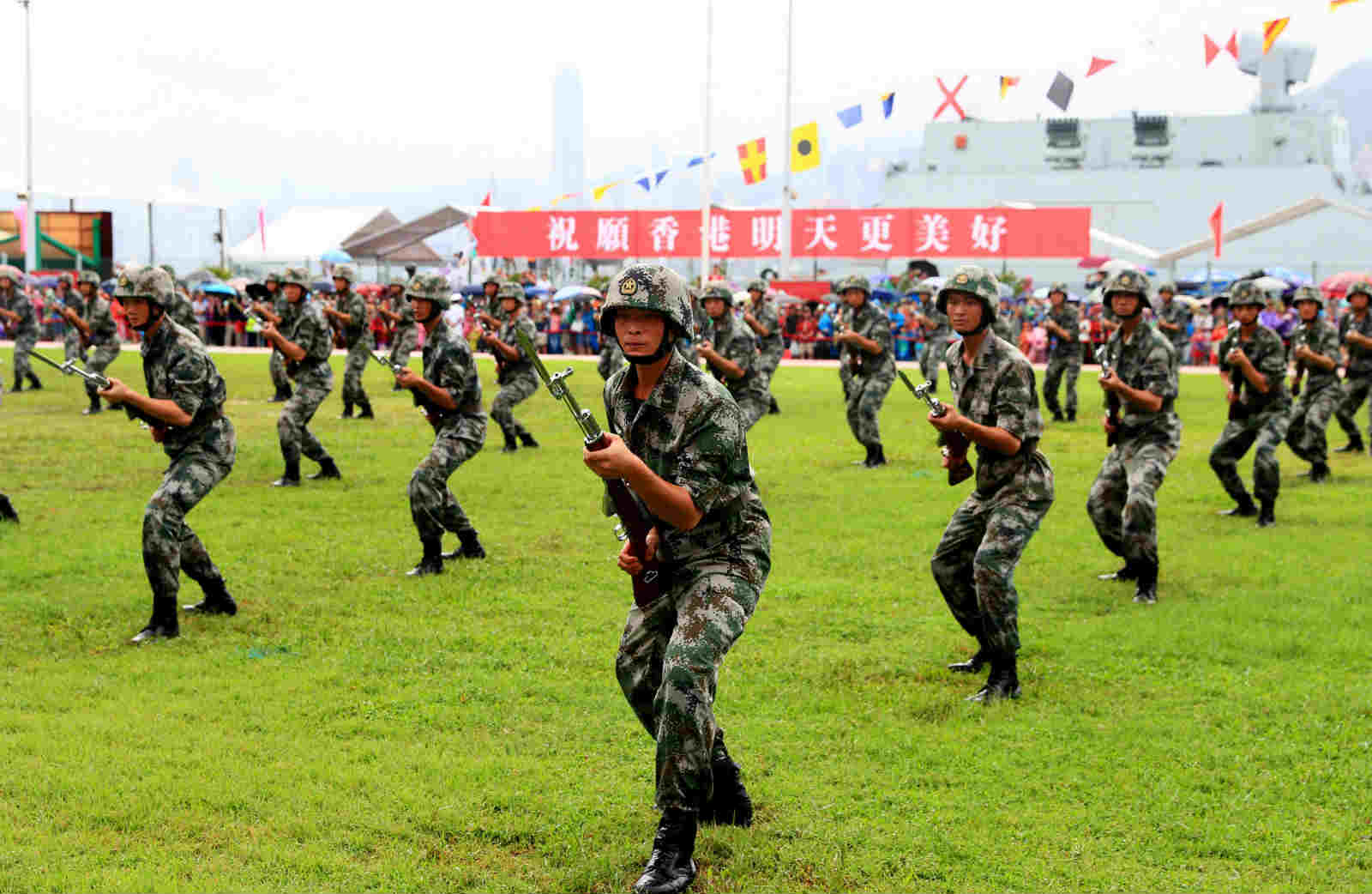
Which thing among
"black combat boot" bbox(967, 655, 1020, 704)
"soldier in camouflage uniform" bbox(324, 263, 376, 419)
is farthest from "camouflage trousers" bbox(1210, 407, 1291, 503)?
"soldier in camouflage uniform" bbox(324, 263, 376, 419)

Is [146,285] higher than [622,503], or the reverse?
[146,285]

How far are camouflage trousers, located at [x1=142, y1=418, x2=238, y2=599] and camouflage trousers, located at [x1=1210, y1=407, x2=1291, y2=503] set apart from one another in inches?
360

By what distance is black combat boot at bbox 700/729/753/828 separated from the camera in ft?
18.5

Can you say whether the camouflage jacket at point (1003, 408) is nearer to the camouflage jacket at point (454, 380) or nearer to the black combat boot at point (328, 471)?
the camouflage jacket at point (454, 380)

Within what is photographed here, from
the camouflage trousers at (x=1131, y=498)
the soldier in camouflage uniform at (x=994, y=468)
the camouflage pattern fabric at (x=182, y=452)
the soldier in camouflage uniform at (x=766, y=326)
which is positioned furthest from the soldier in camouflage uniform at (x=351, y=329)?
the soldier in camouflage uniform at (x=994, y=468)

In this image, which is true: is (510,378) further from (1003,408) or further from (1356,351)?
(1003,408)

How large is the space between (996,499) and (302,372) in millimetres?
9695

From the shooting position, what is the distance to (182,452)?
8945mm

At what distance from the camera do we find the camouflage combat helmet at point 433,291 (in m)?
11.1

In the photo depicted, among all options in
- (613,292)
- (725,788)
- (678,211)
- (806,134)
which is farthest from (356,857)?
(678,211)

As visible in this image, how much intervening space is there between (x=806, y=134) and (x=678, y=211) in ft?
24.2

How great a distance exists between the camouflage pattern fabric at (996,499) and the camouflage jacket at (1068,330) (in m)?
14.6

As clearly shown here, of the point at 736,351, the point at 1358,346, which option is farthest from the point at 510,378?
the point at 1358,346

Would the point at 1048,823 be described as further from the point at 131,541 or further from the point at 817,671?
the point at 131,541
